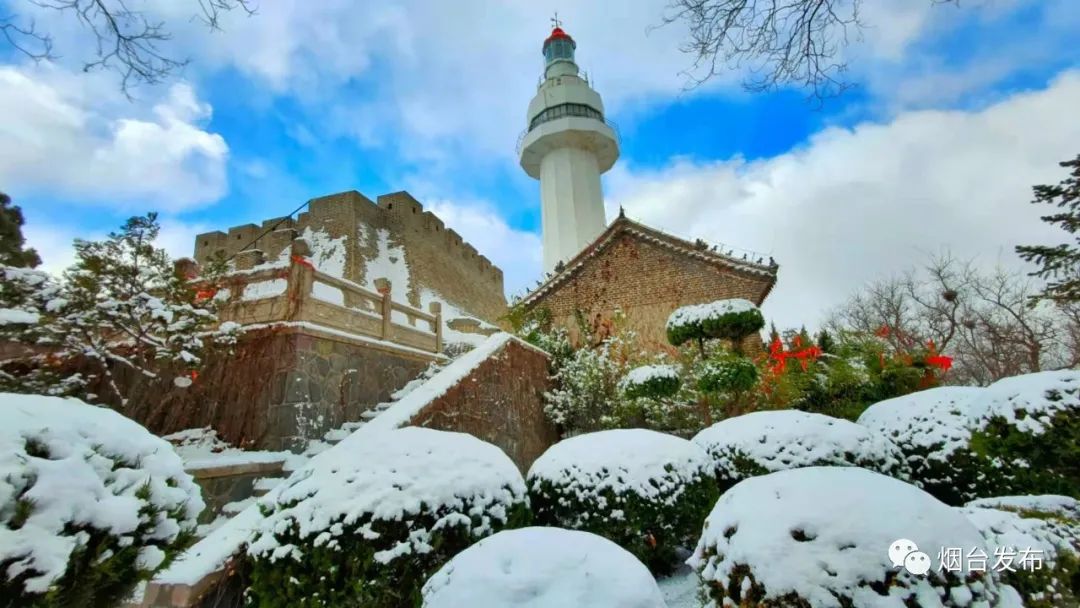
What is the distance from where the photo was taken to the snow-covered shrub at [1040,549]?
2.38 metres

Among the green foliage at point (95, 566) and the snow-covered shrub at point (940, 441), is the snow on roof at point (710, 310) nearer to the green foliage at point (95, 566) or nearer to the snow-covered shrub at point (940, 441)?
the snow-covered shrub at point (940, 441)

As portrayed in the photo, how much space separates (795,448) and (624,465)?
1800 mm

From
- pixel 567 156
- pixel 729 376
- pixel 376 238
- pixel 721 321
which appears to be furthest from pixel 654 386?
pixel 376 238

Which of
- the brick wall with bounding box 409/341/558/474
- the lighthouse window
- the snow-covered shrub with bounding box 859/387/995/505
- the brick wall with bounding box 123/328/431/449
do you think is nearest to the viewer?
the snow-covered shrub with bounding box 859/387/995/505

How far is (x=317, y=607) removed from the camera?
2518 mm

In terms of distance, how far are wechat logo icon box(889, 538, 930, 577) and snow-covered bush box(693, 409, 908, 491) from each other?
2.71m

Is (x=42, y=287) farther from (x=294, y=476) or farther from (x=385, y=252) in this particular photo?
(x=385, y=252)

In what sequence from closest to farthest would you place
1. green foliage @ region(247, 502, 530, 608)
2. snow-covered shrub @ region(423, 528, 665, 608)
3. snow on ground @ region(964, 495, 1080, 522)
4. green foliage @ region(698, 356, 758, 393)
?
snow-covered shrub @ region(423, 528, 665, 608) < green foliage @ region(247, 502, 530, 608) < snow on ground @ region(964, 495, 1080, 522) < green foliage @ region(698, 356, 758, 393)

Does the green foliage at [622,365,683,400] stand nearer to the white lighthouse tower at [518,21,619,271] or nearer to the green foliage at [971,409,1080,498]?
the green foliage at [971,409,1080,498]

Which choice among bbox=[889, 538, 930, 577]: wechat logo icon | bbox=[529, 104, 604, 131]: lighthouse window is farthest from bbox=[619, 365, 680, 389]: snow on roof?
bbox=[529, 104, 604, 131]: lighthouse window

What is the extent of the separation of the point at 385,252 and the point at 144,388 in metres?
21.7

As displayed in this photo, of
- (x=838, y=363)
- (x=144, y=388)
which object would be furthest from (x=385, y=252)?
(x=838, y=363)

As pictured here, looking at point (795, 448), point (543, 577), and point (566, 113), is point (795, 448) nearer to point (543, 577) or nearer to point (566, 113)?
point (543, 577)

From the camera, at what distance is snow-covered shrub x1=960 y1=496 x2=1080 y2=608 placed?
7.79 ft
